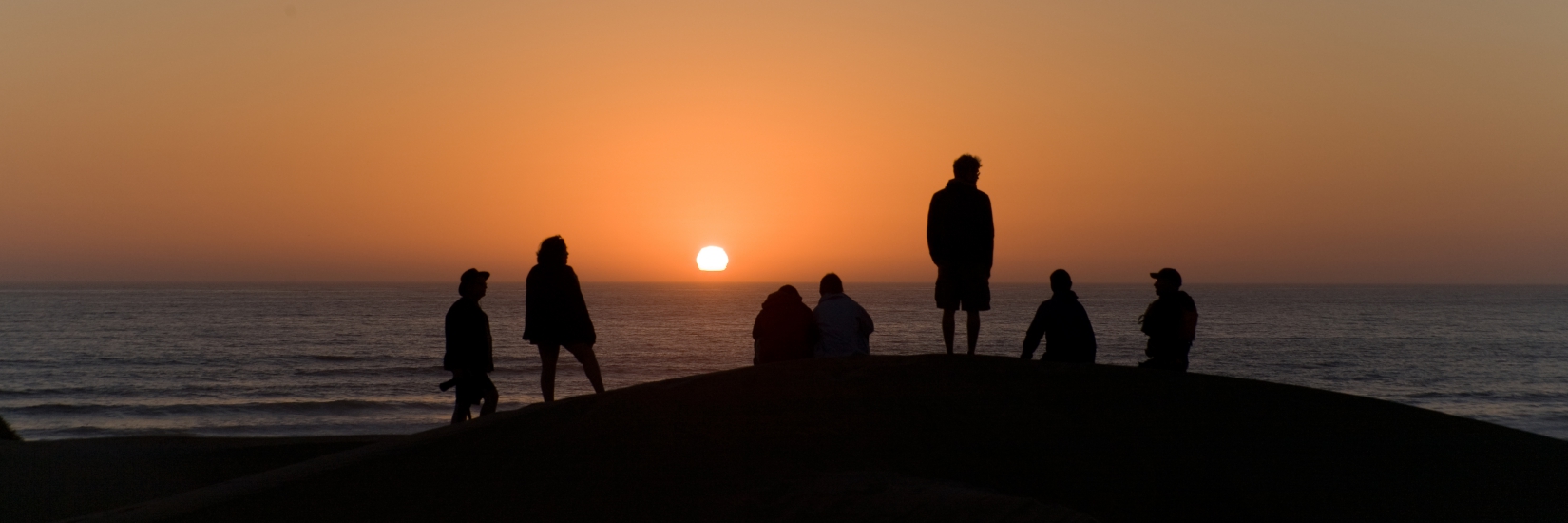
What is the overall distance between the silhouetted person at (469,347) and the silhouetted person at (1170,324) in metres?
5.74

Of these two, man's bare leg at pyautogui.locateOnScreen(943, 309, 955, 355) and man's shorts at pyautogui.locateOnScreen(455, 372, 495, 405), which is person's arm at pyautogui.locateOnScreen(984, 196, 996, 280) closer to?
man's bare leg at pyautogui.locateOnScreen(943, 309, 955, 355)

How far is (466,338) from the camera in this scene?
8898 mm

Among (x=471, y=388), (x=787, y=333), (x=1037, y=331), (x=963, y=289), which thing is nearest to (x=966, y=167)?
(x=963, y=289)

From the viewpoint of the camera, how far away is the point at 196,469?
10.7 m

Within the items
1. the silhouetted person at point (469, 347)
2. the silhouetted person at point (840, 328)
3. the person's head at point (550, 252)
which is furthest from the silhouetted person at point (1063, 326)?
the silhouetted person at point (469, 347)

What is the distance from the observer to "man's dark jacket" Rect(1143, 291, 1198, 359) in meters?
8.50

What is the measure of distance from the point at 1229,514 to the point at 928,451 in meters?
1.62

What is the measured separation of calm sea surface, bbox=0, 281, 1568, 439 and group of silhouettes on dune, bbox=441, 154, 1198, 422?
50.0 feet

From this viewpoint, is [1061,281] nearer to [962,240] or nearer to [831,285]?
[962,240]

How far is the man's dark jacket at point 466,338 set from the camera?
8891mm

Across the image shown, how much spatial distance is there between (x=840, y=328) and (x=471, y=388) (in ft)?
11.0

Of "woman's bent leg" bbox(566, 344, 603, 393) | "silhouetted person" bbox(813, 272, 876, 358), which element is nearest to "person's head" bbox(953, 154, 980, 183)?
"silhouetted person" bbox(813, 272, 876, 358)

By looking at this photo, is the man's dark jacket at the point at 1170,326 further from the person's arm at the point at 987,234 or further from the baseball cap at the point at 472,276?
the baseball cap at the point at 472,276

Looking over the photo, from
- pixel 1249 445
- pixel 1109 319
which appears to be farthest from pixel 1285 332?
pixel 1249 445
